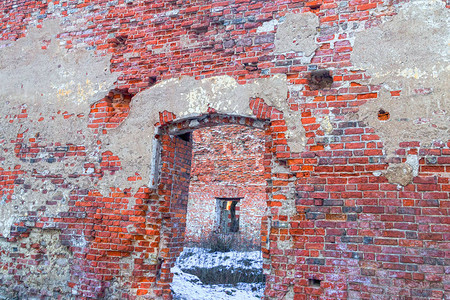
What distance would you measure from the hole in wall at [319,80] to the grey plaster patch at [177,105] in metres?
0.27

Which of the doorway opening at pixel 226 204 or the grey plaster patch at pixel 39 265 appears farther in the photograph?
the doorway opening at pixel 226 204

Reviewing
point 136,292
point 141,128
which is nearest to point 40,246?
point 136,292

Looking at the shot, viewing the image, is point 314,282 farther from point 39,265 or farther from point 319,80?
point 39,265

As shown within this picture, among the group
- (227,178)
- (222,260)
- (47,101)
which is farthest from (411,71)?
(227,178)

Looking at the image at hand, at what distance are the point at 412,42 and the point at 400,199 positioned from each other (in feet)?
4.82

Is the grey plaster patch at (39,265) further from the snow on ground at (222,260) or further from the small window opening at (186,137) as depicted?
the snow on ground at (222,260)

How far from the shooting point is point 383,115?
3.20 m

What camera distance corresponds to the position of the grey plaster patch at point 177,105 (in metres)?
3.65

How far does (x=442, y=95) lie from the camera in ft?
10.0

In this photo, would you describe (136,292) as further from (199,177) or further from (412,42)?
(199,177)

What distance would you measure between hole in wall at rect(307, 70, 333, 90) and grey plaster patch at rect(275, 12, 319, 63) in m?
0.17

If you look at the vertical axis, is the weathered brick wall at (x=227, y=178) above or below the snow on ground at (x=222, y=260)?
above

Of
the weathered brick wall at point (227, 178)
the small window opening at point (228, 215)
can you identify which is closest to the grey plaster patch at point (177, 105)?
the weathered brick wall at point (227, 178)

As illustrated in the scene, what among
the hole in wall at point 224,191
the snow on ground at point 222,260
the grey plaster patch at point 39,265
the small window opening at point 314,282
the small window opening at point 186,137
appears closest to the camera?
the small window opening at point 314,282
